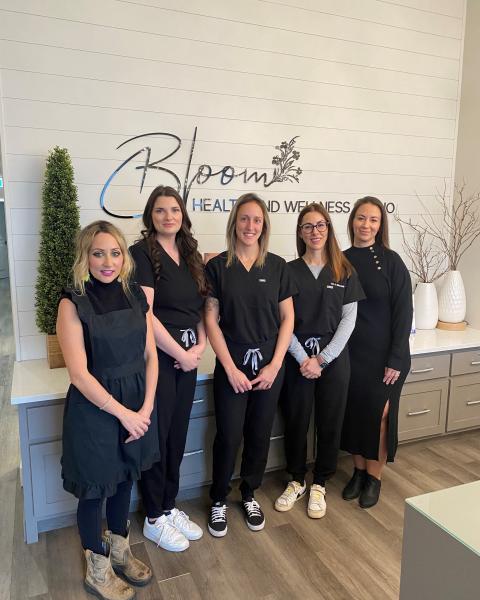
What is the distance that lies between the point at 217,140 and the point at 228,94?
0.29m

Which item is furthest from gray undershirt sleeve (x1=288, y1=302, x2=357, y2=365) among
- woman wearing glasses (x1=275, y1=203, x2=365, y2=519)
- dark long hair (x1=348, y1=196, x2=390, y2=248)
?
dark long hair (x1=348, y1=196, x2=390, y2=248)

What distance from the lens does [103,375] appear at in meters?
1.82

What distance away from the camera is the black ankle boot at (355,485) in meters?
2.72

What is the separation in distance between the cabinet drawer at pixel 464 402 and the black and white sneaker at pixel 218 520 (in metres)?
1.75

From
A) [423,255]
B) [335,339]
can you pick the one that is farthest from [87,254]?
[423,255]

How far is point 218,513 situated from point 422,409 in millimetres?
1562

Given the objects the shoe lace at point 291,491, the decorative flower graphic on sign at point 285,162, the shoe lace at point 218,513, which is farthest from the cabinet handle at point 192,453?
the decorative flower graphic on sign at point 285,162

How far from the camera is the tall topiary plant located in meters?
2.50


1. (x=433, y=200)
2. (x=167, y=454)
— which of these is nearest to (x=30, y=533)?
(x=167, y=454)

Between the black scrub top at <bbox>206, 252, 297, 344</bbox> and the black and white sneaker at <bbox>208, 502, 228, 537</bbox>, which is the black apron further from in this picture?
the black and white sneaker at <bbox>208, 502, 228, 537</bbox>

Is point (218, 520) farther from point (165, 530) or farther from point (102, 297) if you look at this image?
point (102, 297)

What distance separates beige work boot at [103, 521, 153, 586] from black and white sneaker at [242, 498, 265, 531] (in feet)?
1.79

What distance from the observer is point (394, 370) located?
254cm

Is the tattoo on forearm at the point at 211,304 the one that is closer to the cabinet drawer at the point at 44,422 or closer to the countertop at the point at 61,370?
the countertop at the point at 61,370
